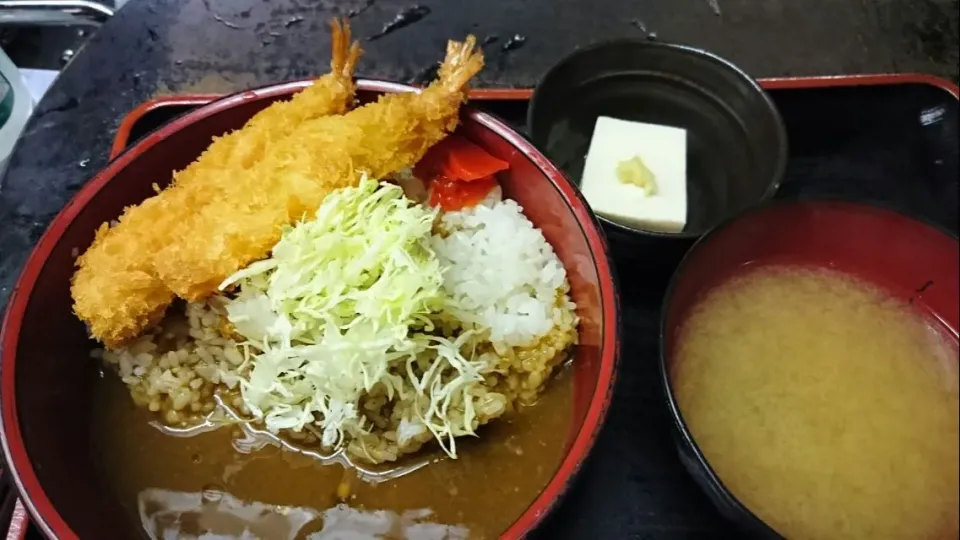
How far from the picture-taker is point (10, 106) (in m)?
1.63

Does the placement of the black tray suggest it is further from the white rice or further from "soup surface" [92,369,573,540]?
"soup surface" [92,369,573,540]

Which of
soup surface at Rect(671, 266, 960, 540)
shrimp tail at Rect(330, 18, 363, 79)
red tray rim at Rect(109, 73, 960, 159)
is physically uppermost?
shrimp tail at Rect(330, 18, 363, 79)

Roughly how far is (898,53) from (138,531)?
5.53 feet

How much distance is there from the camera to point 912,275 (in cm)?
138

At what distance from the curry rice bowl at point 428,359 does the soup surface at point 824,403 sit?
0.24 meters

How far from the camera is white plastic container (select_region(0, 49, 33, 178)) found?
160cm

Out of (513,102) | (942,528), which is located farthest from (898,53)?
(942,528)

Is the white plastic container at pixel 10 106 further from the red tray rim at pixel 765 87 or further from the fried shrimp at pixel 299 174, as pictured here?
the fried shrimp at pixel 299 174

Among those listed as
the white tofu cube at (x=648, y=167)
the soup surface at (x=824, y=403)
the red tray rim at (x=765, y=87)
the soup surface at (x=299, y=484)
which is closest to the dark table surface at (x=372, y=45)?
the red tray rim at (x=765, y=87)

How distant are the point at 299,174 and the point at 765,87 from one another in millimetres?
917

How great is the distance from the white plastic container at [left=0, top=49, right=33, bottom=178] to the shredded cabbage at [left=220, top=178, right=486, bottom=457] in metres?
0.78

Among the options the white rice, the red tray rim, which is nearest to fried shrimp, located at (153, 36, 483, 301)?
the white rice

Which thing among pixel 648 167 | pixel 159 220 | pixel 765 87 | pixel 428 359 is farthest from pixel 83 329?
pixel 765 87

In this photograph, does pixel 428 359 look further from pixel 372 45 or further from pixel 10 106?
pixel 10 106
